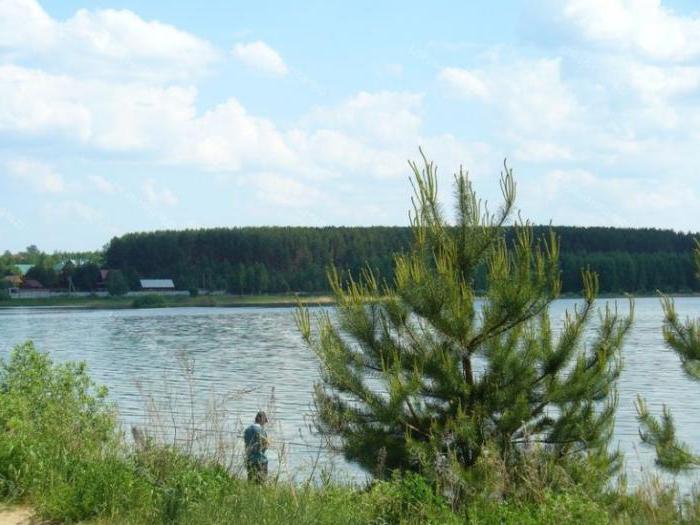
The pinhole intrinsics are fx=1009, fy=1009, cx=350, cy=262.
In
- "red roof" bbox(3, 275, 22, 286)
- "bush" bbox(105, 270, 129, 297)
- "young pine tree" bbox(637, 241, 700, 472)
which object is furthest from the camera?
"red roof" bbox(3, 275, 22, 286)

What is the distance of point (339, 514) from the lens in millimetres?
A: 7672

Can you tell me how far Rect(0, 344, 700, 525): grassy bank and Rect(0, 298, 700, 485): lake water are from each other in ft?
1.32

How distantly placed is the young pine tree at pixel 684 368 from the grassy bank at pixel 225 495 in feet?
3.48

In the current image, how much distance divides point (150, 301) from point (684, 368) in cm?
12727

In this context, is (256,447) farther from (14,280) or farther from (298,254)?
(14,280)

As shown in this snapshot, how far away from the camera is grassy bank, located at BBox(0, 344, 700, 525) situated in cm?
761

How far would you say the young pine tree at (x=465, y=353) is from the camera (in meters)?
12.0

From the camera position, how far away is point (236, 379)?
4050 cm

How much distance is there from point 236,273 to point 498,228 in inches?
5306

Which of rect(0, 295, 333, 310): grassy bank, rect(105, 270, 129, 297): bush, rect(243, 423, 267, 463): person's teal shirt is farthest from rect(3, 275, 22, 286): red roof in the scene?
rect(243, 423, 267, 463): person's teal shirt

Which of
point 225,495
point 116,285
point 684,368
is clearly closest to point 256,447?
point 225,495

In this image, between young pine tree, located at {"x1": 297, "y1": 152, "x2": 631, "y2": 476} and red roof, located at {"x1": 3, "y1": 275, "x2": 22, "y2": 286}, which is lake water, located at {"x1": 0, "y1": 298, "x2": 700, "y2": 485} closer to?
young pine tree, located at {"x1": 297, "y1": 152, "x2": 631, "y2": 476}

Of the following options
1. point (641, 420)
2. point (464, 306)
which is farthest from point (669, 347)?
point (464, 306)

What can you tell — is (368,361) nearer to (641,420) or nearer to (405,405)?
(405,405)
